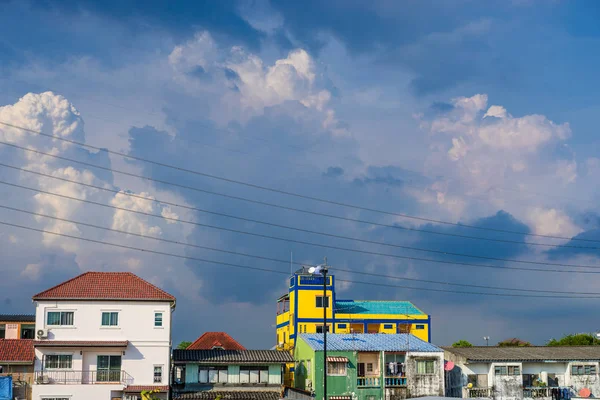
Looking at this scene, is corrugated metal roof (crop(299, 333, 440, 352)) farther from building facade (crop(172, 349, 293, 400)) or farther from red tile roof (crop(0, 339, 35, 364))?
red tile roof (crop(0, 339, 35, 364))

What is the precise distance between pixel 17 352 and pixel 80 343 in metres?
5.38

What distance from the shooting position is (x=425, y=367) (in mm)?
67500

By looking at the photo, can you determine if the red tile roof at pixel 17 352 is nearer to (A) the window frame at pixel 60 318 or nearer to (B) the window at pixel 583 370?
(A) the window frame at pixel 60 318

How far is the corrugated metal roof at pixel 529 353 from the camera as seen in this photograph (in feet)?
229

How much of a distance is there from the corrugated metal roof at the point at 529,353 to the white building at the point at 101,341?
27.3m

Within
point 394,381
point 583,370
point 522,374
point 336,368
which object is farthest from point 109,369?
point 583,370

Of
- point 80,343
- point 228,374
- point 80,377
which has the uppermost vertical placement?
point 80,343

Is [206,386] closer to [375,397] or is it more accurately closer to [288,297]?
[375,397]

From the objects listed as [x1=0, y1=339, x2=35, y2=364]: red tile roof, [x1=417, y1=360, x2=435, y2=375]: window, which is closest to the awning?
[x1=417, y1=360, x2=435, y2=375]: window

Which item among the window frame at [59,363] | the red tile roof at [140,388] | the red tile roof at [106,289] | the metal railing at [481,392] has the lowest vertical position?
the metal railing at [481,392]

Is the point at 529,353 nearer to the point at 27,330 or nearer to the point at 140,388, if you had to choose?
the point at 140,388

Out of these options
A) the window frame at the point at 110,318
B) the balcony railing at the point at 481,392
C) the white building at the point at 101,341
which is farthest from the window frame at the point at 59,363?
the balcony railing at the point at 481,392

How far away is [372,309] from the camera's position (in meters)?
Answer: 105

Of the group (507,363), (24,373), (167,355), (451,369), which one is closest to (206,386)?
(167,355)
